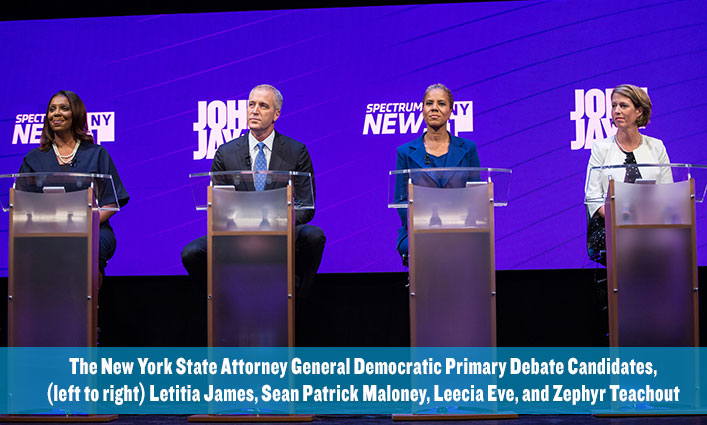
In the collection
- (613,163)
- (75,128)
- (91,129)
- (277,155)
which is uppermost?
(91,129)

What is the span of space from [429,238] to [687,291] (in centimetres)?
103

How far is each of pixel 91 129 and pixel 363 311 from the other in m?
1.90

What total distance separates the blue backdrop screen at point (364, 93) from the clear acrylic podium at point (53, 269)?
1.48m

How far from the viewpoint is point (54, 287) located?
335 cm

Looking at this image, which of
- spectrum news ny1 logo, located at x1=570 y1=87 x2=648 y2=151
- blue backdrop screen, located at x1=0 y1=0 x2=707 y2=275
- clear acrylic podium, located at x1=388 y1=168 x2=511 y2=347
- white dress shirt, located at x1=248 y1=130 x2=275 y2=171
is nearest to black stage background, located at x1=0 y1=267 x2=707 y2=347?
blue backdrop screen, located at x1=0 y1=0 x2=707 y2=275

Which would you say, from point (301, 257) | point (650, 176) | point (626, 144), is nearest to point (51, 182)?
point (301, 257)

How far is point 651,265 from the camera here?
129 inches

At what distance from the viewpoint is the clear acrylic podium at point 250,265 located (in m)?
3.31

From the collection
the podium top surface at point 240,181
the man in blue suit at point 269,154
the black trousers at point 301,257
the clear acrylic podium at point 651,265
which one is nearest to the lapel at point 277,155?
the man in blue suit at point 269,154

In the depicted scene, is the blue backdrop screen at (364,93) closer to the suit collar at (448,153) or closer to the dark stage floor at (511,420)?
the suit collar at (448,153)

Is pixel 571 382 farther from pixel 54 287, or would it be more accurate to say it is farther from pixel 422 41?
pixel 54 287

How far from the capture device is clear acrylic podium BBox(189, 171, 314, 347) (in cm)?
331

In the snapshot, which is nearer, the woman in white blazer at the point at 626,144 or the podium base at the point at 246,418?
the podium base at the point at 246,418

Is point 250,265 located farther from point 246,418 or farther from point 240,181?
point 246,418
